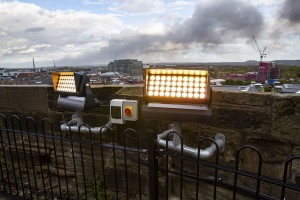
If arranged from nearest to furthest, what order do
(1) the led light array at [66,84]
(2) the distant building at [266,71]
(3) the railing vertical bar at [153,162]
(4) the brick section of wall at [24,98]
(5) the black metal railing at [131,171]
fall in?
(3) the railing vertical bar at [153,162], (5) the black metal railing at [131,171], (1) the led light array at [66,84], (4) the brick section of wall at [24,98], (2) the distant building at [266,71]

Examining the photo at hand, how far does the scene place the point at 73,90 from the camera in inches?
132

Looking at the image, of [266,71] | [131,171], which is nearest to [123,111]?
[131,171]

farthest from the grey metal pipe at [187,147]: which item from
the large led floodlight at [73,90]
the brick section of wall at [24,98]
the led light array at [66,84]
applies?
the brick section of wall at [24,98]

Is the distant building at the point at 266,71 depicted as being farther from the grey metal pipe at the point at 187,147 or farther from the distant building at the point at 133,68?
the grey metal pipe at the point at 187,147

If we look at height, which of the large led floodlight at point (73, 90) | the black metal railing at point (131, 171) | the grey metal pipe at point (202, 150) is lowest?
the black metal railing at point (131, 171)

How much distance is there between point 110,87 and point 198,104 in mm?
1979

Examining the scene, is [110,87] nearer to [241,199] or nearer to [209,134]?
[209,134]

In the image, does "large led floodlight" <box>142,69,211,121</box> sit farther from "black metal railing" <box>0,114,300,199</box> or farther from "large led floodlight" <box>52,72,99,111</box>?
"large led floodlight" <box>52,72,99,111</box>

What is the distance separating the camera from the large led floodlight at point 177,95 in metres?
2.27

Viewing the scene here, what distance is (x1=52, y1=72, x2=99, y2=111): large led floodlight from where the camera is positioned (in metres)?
3.33

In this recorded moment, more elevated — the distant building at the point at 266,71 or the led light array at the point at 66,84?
the led light array at the point at 66,84

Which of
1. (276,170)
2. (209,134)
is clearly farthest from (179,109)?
(276,170)

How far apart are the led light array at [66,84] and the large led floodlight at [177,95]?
4.50 ft

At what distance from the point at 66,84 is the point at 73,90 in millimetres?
174
